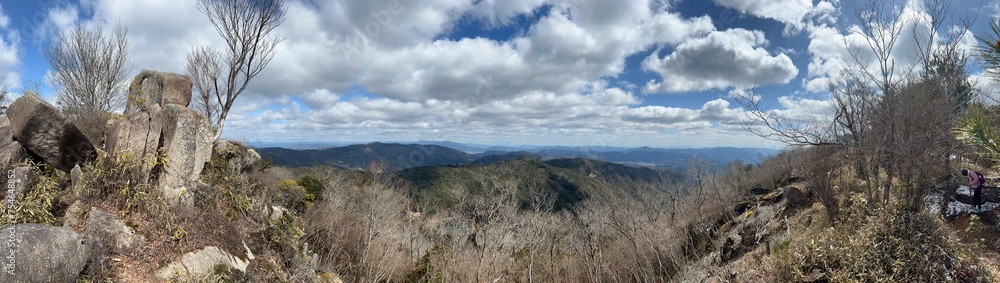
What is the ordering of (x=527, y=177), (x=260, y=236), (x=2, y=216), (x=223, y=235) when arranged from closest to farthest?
(x=2, y=216)
(x=223, y=235)
(x=260, y=236)
(x=527, y=177)

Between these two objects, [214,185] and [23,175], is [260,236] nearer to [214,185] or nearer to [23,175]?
[214,185]

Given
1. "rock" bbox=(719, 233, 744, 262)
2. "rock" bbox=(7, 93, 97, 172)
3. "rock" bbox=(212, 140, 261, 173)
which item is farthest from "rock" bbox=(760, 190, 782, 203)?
"rock" bbox=(7, 93, 97, 172)

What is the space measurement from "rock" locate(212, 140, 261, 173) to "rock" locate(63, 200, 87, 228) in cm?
352

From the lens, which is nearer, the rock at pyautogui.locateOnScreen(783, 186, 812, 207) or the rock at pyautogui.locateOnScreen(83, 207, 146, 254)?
the rock at pyautogui.locateOnScreen(83, 207, 146, 254)

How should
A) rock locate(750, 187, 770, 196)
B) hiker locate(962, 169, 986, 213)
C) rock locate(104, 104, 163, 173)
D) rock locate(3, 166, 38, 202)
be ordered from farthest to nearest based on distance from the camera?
rock locate(750, 187, 770, 196), hiker locate(962, 169, 986, 213), rock locate(104, 104, 163, 173), rock locate(3, 166, 38, 202)

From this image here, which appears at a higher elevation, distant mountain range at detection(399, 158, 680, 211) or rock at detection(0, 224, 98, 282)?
rock at detection(0, 224, 98, 282)

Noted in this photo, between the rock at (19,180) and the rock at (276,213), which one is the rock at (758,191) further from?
the rock at (19,180)

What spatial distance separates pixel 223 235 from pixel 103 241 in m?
1.85

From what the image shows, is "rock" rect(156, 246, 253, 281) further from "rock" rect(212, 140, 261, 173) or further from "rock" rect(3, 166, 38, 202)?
"rock" rect(212, 140, 261, 173)

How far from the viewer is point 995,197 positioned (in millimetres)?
11727

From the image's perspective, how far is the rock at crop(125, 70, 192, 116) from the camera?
10.1 m

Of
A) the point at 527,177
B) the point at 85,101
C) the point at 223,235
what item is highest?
the point at 85,101

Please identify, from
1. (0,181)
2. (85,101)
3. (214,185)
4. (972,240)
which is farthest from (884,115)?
(85,101)

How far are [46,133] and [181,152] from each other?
2485mm
